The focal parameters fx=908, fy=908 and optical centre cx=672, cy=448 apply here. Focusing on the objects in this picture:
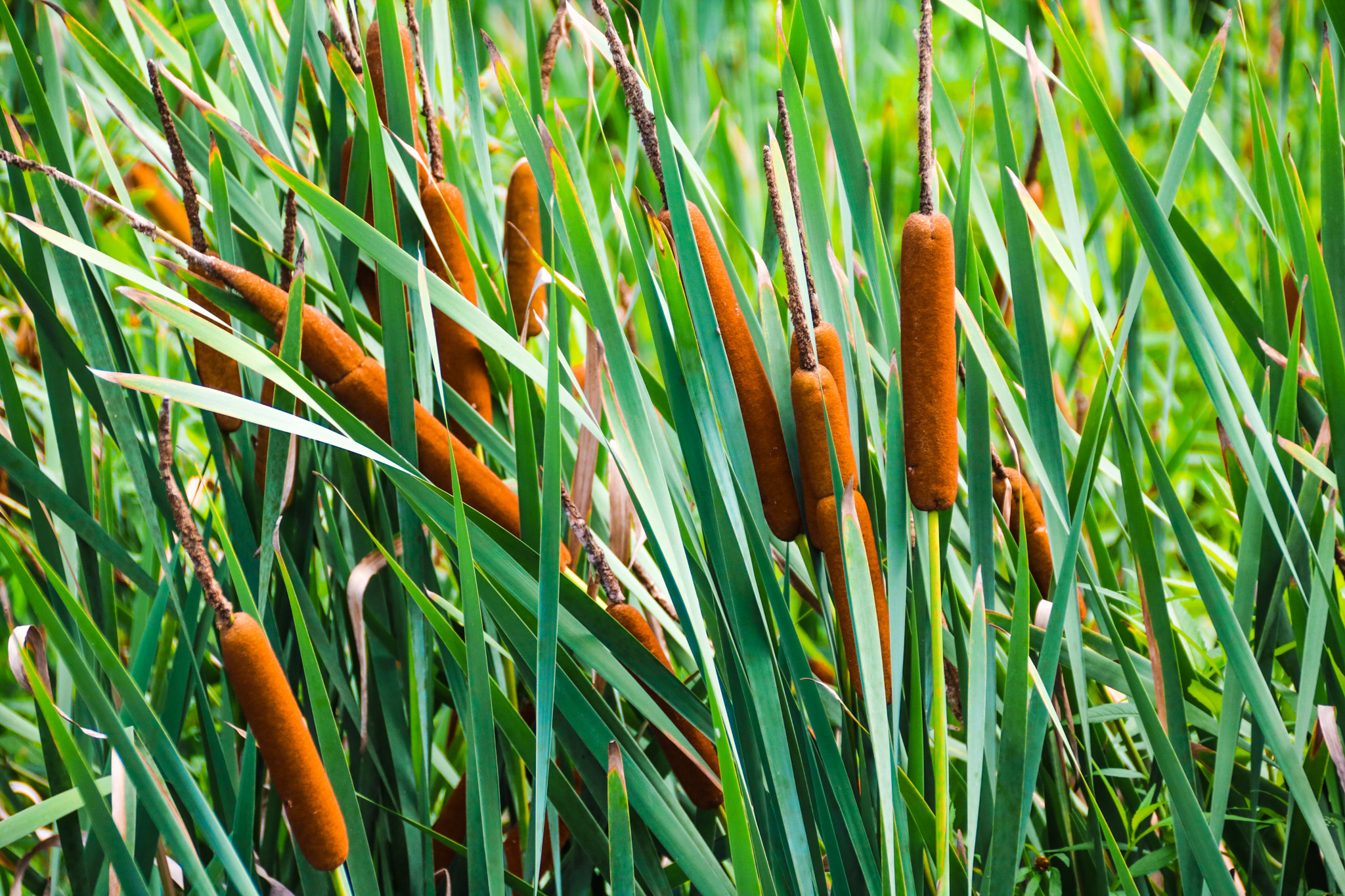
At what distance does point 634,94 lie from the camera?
0.35 meters

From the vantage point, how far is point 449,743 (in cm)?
79

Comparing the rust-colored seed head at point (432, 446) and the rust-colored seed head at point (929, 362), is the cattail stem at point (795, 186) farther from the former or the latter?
the rust-colored seed head at point (432, 446)

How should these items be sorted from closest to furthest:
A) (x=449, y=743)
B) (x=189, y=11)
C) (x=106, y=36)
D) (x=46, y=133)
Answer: (x=46, y=133)
(x=449, y=743)
(x=106, y=36)
(x=189, y=11)

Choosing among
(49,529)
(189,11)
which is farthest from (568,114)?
(49,529)

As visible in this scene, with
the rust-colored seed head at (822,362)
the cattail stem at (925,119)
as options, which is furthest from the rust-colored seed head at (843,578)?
the cattail stem at (925,119)

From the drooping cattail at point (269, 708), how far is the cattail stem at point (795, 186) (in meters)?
0.27

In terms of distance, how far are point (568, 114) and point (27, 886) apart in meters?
1.32

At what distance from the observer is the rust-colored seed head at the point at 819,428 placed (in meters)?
0.37

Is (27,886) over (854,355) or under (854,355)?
under

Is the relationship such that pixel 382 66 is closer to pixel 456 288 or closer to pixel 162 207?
pixel 456 288

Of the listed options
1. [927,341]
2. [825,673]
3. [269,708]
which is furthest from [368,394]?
[825,673]

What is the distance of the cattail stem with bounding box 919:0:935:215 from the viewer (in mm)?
357

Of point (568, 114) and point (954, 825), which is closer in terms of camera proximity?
point (954, 825)

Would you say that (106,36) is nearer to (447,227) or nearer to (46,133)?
(46,133)
